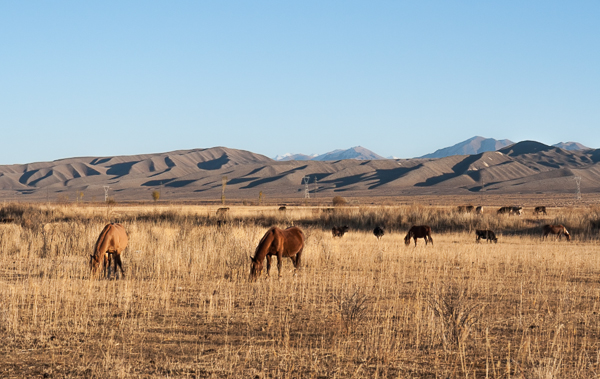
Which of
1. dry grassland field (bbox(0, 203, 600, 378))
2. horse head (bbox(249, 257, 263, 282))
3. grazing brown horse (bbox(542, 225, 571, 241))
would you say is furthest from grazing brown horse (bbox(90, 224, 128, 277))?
grazing brown horse (bbox(542, 225, 571, 241))

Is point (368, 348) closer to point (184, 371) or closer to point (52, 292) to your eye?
point (184, 371)

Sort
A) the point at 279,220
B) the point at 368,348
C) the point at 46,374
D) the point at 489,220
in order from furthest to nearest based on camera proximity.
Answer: the point at 279,220 < the point at 489,220 < the point at 368,348 < the point at 46,374

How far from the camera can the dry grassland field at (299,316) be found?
6.64 meters

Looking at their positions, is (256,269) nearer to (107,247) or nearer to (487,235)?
(107,247)

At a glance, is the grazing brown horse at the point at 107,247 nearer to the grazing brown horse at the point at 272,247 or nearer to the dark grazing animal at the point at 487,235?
the grazing brown horse at the point at 272,247

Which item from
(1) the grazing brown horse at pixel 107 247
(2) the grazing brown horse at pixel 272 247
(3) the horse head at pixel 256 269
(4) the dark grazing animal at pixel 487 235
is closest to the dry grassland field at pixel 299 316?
(3) the horse head at pixel 256 269

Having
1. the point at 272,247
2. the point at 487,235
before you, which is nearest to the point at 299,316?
the point at 272,247

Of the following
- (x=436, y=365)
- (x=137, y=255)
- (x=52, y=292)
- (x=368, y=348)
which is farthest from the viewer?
(x=137, y=255)

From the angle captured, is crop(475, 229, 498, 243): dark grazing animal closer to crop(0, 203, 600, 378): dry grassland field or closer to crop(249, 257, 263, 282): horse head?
crop(0, 203, 600, 378): dry grassland field

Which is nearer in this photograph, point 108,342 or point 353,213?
point 108,342

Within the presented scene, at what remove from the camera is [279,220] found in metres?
36.6

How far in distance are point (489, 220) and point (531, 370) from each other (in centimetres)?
2805

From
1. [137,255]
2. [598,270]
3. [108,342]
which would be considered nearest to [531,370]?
[108,342]

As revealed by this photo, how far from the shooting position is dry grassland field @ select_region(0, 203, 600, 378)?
664cm
